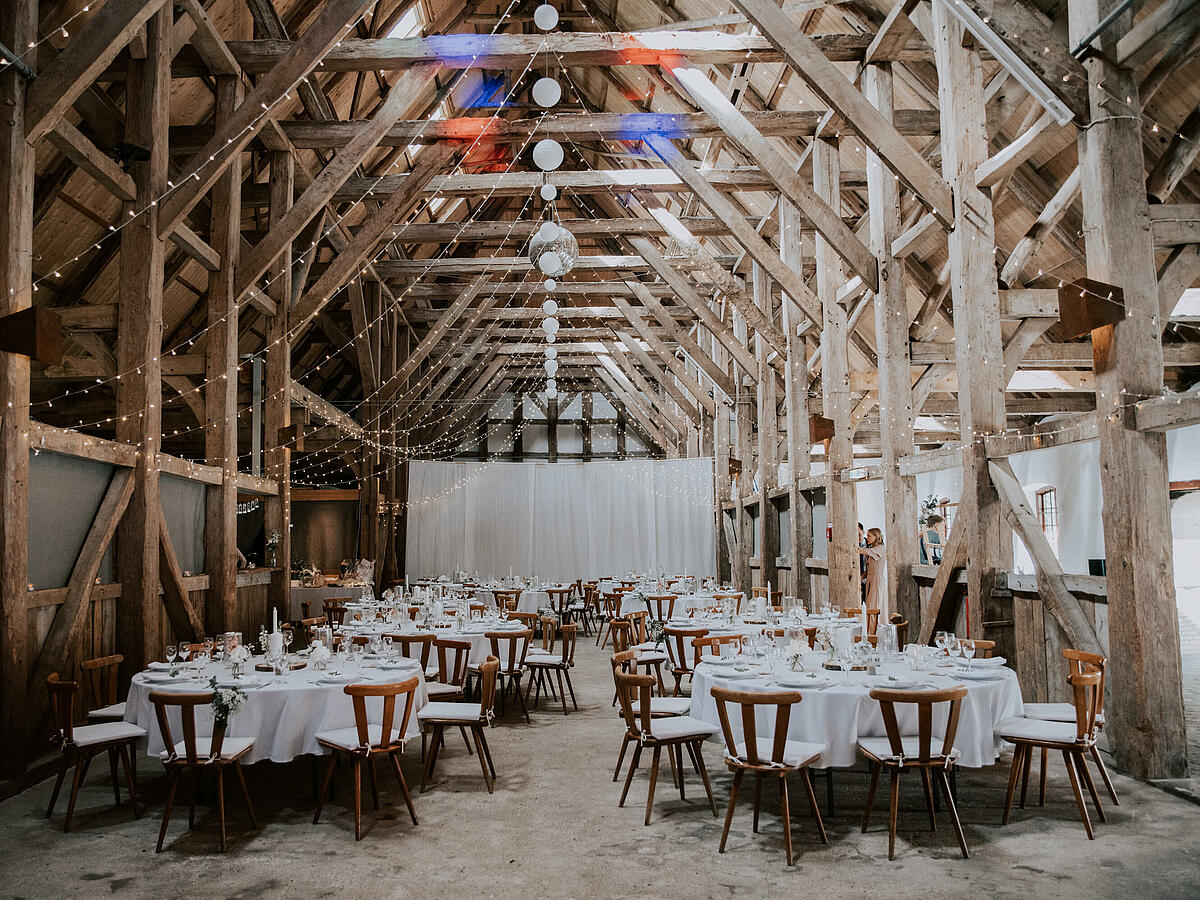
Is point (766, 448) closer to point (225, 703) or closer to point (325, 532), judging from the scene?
point (225, 703)

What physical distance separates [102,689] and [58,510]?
1215 mm

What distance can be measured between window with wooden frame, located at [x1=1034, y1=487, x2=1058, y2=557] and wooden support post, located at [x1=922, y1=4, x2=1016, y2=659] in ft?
21.5

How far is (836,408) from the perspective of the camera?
9391 mm

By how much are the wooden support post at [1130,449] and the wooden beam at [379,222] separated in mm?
6298

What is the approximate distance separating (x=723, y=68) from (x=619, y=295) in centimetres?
546

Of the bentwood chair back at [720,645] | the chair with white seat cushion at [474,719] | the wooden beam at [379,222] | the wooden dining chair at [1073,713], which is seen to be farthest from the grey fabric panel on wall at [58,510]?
the wooden dining chair at [1073,713]

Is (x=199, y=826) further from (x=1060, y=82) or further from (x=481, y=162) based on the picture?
(x=481, y=162)

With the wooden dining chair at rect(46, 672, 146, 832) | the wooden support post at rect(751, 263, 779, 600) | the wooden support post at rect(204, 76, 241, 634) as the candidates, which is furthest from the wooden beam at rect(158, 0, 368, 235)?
the wooden support post at rect(751, 263, 779, 600)

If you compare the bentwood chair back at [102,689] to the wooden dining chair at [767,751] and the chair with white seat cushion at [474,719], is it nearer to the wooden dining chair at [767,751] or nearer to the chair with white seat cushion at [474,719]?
the chair with white seat cushion at [474,719]

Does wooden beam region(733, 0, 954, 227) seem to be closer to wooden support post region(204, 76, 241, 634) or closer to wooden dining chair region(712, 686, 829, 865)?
wooden dining chair region(712, 686, 829, 865)

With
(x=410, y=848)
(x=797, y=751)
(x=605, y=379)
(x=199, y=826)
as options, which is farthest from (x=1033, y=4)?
(x=605, y=379)

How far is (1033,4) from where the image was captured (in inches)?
271

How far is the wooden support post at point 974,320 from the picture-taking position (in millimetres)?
6129

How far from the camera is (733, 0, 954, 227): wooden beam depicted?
6504 millimetres
